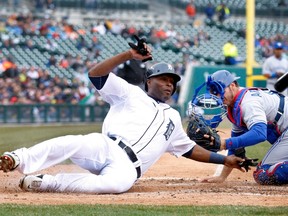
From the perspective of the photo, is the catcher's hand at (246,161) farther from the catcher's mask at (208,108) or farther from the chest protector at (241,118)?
the catcher's mask at (208,108)

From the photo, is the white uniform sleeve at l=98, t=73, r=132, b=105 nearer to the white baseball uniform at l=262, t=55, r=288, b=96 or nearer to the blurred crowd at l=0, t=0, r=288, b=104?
the white baseball uniform at l=262, t=55, r=288, b=96

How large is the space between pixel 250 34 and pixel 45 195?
1230 cm

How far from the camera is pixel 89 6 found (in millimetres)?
32938

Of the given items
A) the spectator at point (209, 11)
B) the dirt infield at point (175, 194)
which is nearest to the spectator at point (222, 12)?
the spectator at point (209, 11)

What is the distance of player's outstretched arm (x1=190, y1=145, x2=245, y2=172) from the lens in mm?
7395

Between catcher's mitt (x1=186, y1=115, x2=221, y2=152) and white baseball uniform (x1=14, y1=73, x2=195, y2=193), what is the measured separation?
0.37 metres

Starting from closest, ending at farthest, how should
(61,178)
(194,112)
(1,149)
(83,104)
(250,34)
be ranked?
(61,178) < (194,112) < (1,149) < (250,34) < (83,104)

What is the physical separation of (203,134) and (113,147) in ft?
3.35

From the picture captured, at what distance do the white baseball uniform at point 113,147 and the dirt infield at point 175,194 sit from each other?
0.13 m

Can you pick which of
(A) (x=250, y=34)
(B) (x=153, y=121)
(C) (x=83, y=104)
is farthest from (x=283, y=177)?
(C) (x=83, y=104)

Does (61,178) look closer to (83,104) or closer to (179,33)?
(83,104)

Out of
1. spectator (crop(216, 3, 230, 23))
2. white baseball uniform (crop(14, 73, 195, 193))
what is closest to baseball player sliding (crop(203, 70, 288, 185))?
white baseball uniform (crop(14, 73, 195, 193))

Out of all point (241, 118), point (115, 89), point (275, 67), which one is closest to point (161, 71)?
point (115, 89)

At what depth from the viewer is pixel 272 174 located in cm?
795
